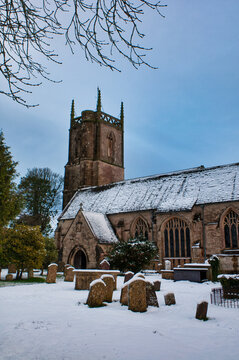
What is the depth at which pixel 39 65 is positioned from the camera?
454 centimetres

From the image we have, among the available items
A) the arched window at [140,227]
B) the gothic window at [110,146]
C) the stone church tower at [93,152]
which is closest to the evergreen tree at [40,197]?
the stone church tower at [93,152]

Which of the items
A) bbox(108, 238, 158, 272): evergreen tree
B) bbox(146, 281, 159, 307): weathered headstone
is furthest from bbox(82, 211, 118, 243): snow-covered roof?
bbox(146, 281, 159, 307): weathered headstone

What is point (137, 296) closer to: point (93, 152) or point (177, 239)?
point (177, 239)

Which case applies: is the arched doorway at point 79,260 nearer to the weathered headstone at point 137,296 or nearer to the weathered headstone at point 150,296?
the weathered headstone at point 150,296

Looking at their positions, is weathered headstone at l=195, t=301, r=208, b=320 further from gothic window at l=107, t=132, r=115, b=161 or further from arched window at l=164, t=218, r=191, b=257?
gothic window at l=107, t=132, r=115, b=161

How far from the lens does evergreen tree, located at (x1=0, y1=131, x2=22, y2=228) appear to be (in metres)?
20.6

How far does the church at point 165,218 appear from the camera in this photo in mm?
22750

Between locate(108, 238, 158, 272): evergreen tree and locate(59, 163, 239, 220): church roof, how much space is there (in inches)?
203

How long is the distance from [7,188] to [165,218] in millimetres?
12421

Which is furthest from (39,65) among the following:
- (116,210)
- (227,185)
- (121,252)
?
(116,210)

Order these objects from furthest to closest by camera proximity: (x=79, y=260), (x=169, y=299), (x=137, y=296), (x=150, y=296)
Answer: (x=79, y=260)
(x=169, y=299)
(x=150, y=296)
(x=137, y=296)

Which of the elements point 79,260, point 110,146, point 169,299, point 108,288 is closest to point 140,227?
point 79,260

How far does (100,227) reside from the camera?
26594mm

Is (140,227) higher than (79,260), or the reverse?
(140,227)
